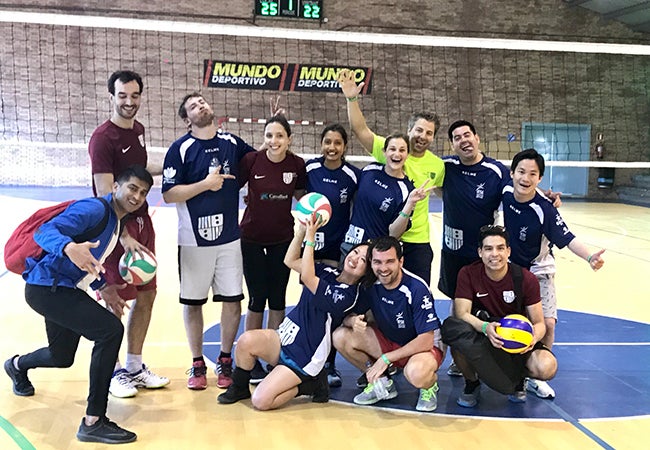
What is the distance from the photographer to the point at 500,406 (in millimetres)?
4090

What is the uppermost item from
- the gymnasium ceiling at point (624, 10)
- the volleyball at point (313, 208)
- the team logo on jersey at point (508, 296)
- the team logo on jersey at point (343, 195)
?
the gymnasium ceiling at point (624, 10)

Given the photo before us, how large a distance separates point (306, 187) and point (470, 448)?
2009mm

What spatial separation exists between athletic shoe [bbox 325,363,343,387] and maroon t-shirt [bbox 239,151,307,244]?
3.07 ft

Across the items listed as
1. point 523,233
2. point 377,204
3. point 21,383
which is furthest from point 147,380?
point 523,233

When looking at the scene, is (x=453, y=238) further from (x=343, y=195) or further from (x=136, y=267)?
(x=136, y=267)

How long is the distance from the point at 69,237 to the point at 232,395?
1.45 metres

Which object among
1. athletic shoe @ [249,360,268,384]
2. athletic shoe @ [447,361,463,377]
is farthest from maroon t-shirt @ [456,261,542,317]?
athletic shoe @ [249,360,268,384]

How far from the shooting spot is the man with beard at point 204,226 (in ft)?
13.9

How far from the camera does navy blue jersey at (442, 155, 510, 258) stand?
14.7ft

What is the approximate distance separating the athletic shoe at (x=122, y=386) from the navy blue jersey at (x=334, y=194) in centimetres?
150

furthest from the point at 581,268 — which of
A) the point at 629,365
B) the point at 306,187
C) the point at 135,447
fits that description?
the point at 135,447

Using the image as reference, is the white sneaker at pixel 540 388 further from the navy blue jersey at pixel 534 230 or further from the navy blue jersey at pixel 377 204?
the navy blue jersey at pixel 377 204

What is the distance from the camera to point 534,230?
4.35 m

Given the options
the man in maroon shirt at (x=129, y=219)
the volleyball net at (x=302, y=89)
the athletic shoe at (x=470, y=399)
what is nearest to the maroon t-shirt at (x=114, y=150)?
the man in maroon shirt at (x=129, y=219)
